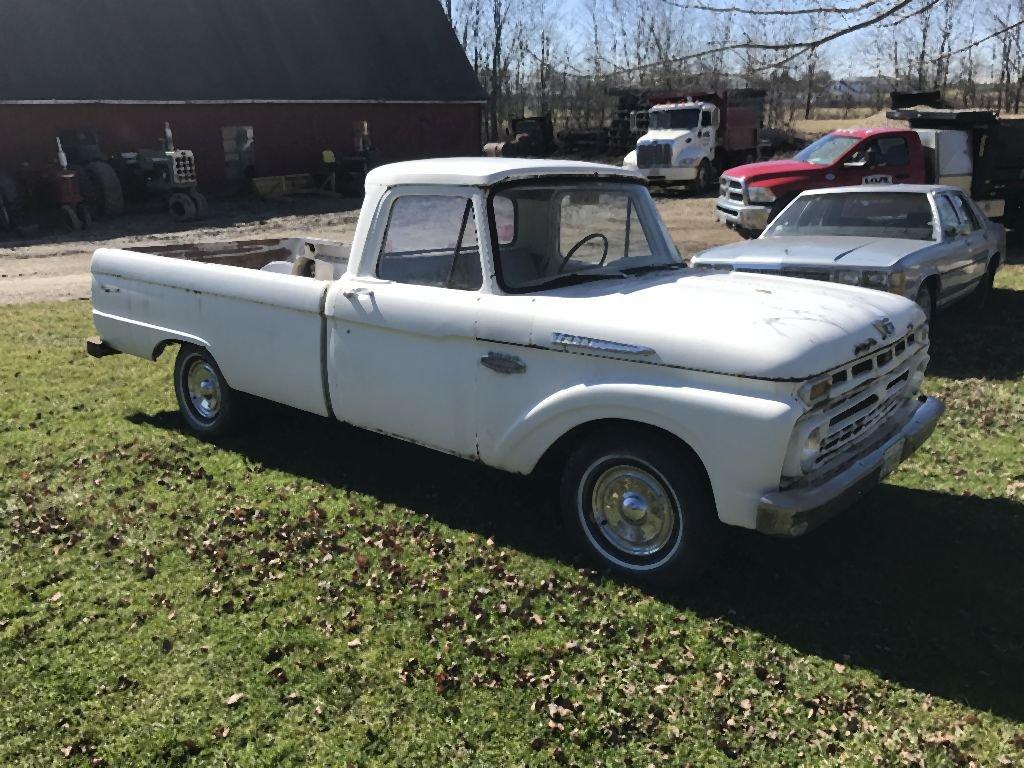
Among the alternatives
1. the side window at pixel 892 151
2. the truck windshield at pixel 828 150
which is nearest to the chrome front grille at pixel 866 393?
the side window at pixel 892 151

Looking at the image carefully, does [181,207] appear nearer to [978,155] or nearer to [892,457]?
[978,155]

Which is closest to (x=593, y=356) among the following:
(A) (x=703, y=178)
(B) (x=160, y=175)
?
(B) (x=160, y=175)

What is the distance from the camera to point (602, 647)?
12.9ft

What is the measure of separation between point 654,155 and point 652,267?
23820 mm

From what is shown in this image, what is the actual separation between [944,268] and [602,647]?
21.3ft

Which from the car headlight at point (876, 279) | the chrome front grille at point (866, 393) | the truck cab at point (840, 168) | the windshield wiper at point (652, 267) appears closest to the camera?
the chrome front grille at point (866, 393)

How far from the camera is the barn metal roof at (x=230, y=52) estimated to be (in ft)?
82.5

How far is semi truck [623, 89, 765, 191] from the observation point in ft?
91.3

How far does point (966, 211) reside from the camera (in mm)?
9945

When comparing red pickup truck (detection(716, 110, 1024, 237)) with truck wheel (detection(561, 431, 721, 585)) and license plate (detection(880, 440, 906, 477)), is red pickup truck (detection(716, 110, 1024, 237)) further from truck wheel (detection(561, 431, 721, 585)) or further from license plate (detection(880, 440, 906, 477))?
truck wheel (detection(561, 431, 721, 585))

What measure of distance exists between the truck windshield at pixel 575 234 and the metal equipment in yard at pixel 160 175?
20.3 m

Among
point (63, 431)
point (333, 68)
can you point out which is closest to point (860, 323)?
point (63, 431)

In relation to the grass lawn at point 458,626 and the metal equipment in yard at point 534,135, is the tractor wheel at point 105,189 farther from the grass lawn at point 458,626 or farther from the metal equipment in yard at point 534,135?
the grass lawn at point 458,626

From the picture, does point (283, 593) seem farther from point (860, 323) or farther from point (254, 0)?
point (254, 0)
